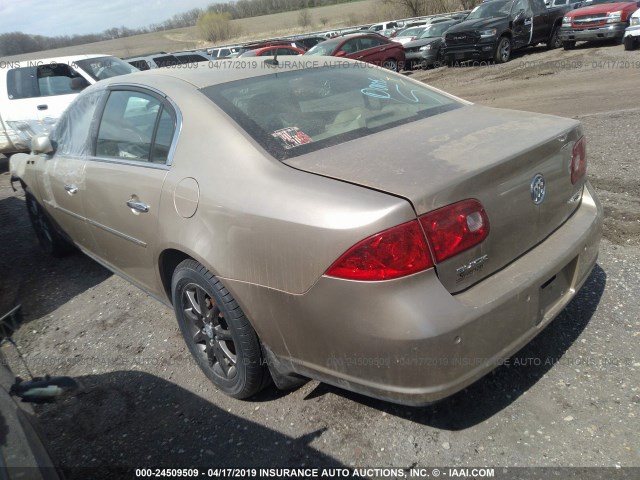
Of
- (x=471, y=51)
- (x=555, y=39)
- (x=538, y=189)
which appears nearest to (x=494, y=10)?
(x=471, y=51)

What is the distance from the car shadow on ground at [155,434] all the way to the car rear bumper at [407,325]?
16.1 inches

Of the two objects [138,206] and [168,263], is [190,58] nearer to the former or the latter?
[138,206]

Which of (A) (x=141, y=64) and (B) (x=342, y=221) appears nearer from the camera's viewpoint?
(B) (x=342, y=221)

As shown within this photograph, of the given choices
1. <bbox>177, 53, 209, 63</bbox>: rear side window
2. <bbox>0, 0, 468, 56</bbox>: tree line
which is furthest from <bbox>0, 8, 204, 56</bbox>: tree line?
<bbox>177, 53, 209, 63</bbox>: rear side window

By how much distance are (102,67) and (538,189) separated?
9.64 meters

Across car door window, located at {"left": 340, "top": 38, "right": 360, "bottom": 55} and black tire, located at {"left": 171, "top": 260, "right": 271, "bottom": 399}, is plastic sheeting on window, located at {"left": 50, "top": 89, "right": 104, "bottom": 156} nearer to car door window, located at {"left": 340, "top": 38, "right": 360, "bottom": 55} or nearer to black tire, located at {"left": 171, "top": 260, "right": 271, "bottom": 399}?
black tire, located at {"left": 171, "top": 260, "right": 271, "bottom": 399}

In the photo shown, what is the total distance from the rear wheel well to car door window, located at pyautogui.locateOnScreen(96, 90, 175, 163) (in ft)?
1.66

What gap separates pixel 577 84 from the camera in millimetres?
10547

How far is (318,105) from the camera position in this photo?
2.82 m

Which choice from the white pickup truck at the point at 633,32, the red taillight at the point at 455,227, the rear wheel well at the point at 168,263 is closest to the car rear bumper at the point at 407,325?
the red taillight at the point at 455,227

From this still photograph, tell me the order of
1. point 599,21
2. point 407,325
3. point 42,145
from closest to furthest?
point 407,325 < point 42,145 < point 599,21

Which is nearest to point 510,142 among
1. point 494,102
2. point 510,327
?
point 510,327

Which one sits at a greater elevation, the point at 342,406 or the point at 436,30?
the point at 436,30

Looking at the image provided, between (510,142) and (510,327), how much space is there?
32.9 inches
